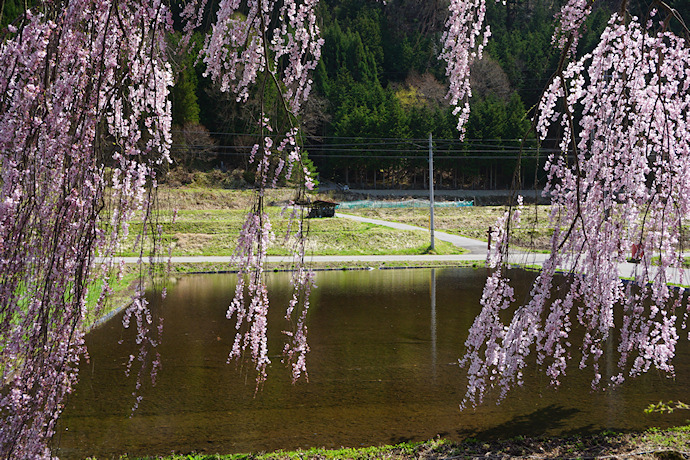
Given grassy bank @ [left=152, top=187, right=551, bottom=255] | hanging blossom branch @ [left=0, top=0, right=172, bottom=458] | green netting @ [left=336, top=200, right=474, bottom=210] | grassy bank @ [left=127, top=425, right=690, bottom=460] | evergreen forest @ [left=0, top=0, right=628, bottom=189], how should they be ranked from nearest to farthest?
1. hanging blossom branch @ [left=0, top=0, right=172, bottom=458]
2. grassy bank @ [left=127, top=425, right=690, bottom=460]
3. grassy bank @ [left=152, top=187, right=551, bottom=255]
4. green netting @ [left=336, top=200, right=474, bottom=210]
5. evergreen forest @ [left=0, top=0, right=628, bottom=189]

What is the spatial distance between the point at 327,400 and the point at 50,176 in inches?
167

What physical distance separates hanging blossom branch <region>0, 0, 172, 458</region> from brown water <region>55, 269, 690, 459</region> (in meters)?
1.37

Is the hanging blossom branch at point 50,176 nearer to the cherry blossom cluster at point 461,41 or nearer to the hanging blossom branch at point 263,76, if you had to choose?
the hanging blossom branch at point 263,76

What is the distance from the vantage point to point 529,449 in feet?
14.6

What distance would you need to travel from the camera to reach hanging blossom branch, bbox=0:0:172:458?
202cm

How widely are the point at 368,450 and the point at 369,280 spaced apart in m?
9.46

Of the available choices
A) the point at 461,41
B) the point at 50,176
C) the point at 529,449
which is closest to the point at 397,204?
the point at 529,449

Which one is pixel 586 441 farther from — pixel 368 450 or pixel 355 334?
pixel 355 334

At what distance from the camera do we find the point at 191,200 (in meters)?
29.0

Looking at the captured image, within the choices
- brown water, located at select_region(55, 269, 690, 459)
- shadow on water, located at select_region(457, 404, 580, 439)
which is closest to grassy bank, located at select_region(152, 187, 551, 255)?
brown water, located at select_region(55, 269, 690, 459)

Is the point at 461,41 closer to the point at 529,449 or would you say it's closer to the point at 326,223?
the point at 529,449

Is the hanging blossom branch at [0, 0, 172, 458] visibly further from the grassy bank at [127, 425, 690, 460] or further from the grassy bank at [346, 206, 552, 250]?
the grassy bank at [346, 206, 552, 250]

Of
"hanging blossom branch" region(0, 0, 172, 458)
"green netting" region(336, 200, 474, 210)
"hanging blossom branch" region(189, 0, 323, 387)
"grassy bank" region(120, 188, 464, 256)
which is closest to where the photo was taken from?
"hanging blossom branch" region(0, 0, 172, 458)

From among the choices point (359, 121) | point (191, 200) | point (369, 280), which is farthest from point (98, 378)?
point (359, 121)
